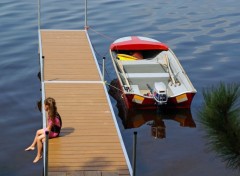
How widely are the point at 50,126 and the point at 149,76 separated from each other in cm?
787

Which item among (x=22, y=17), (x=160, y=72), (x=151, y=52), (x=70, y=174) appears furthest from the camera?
(x=22, y=17)

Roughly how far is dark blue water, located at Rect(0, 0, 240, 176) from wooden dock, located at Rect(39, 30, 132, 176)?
1.76 metres

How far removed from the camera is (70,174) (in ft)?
45.1

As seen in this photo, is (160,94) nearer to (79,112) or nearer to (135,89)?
(135,89)

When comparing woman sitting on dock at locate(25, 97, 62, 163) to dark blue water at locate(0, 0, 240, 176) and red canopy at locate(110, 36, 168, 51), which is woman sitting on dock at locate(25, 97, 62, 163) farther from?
red canopy at locate(110, 36, 168, 51)

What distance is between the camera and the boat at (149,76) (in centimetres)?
2014

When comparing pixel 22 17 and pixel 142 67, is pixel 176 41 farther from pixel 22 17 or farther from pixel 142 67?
pixel 22 17

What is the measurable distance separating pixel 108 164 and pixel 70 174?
115 cm

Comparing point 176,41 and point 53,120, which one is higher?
point 53,120

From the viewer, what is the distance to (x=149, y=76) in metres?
22.2

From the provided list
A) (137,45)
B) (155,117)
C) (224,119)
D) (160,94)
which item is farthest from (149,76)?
(224,119)

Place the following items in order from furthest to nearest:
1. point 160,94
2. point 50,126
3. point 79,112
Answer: point 160,94
point 79,112
point 50,126

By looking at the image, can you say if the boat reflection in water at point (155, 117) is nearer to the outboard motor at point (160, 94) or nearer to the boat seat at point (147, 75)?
the outboard motor at point (160, 94)

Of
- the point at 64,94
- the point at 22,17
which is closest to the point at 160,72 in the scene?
the point at 64,94
